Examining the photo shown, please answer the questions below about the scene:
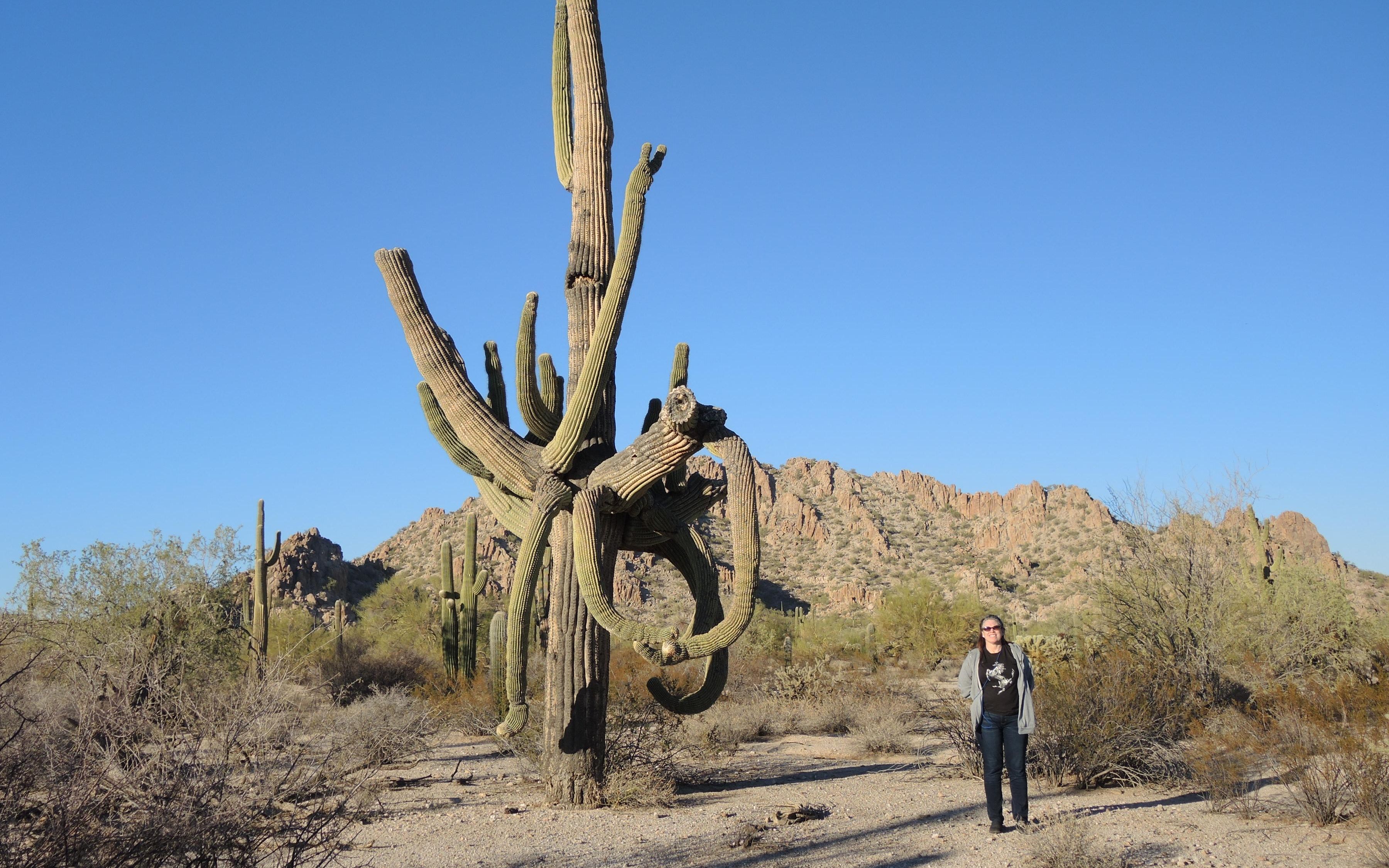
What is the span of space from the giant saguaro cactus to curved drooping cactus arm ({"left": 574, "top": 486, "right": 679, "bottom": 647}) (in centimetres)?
1

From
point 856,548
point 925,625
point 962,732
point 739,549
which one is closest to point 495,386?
point 739,549

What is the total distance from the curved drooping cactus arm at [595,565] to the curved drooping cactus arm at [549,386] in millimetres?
1013

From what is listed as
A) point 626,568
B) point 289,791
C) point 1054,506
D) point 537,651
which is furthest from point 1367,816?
point 1054,506

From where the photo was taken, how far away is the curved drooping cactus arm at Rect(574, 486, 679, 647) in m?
7.61

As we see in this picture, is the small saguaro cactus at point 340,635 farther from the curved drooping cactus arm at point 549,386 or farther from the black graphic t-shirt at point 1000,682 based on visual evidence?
the black graphic t-shirt at point 1000,682

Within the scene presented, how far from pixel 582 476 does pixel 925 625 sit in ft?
60.3

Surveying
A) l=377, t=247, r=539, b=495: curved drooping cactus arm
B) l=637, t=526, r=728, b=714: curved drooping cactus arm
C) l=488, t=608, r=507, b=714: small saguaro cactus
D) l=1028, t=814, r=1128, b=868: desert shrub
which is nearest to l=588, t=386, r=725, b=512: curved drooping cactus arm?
l=377, t=247, r=539, b=495: curved drooping cactus arm

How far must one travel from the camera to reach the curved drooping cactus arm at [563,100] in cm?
1020

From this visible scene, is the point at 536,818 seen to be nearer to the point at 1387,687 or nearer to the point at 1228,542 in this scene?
the point at 1387,687

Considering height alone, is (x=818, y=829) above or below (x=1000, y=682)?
below

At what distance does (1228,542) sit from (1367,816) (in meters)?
8.96

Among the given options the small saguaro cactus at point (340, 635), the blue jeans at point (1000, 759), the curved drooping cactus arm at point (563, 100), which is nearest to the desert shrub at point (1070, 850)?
the blue jeans at point (1000, 759)

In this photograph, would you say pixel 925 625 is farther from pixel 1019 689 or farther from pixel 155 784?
pixel 155 784

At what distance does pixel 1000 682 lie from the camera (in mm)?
7332
